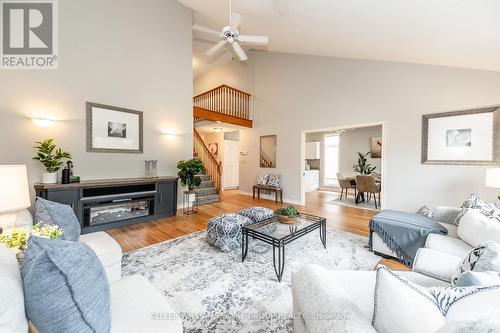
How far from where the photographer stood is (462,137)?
12.0 ft

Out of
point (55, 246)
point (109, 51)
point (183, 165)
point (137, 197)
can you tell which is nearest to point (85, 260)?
point (55, 246)

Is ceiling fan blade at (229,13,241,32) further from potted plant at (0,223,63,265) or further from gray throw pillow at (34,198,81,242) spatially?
potted plant at (0,223,63,265)

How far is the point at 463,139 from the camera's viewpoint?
365cm

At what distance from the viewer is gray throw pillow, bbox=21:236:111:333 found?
78 cm

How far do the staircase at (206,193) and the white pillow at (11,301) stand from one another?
4847mm

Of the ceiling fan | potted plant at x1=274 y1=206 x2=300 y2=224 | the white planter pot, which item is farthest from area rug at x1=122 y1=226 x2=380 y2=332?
the ceiling fan

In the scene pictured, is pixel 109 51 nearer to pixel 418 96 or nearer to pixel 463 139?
pixel 418 96

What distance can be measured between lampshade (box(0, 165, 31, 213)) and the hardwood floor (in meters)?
1.52

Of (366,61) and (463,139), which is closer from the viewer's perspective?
(463,139)

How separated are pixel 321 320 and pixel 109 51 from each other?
5217 mm

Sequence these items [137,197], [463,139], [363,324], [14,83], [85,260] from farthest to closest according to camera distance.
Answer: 1. [137,197]
2. [463,139]
3. [14,83]
4. [85,260]
5. [363,324]

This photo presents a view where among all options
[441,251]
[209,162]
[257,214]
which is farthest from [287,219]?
[209,162]

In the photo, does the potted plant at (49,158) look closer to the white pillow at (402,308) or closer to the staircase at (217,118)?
the staircase at (217,118)

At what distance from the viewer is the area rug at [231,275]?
1.67m
